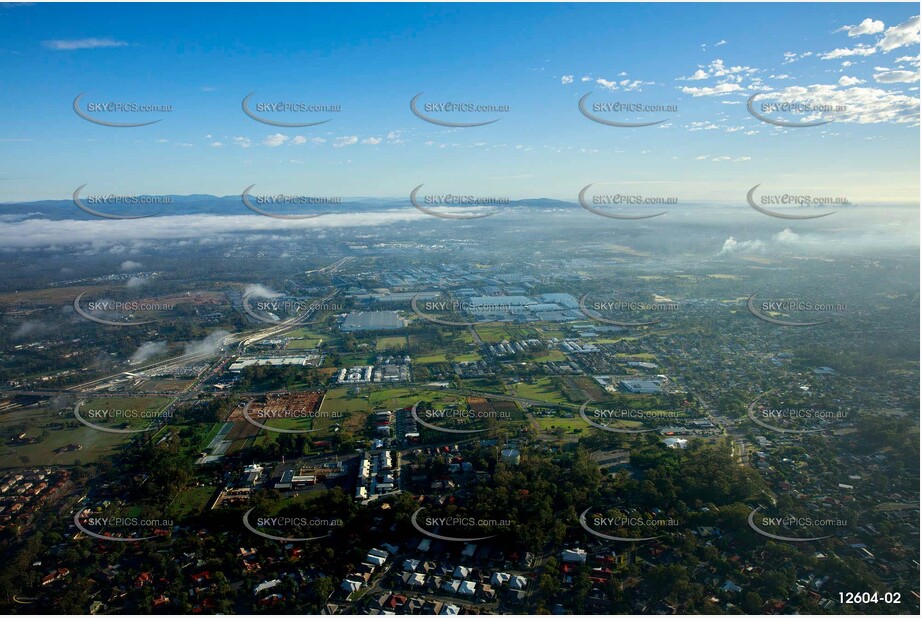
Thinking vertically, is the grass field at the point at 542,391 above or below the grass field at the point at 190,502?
above

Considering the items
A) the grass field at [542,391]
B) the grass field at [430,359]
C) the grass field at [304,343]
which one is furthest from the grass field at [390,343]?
the grass field at [542,391]

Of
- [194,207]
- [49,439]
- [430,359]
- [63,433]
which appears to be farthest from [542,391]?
[194,207]

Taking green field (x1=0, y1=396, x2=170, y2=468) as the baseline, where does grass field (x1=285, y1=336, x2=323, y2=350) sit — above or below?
above

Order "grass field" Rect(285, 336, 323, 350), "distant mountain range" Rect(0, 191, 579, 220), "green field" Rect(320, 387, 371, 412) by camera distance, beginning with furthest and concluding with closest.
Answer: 1. "distant mountain range" Rect(0, 191, 579, 220)
2. "grass field" Rect(285, 336, 323, 350)
3. "green field" Rect(320, 387, 371, 412)

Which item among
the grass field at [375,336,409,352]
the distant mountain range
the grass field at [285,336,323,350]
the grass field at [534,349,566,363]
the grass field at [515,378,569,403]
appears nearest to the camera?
the grass field at [515,378,569,403]

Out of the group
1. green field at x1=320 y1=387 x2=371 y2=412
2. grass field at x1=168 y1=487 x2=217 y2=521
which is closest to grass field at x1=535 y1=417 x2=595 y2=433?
green field at x1=320 y1=387 x2=371 y2=412

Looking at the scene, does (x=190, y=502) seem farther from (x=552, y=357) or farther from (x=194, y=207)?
(x=194, y=207)

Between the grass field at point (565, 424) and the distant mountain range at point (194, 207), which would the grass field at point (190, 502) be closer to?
the grass field at point (565, 424)

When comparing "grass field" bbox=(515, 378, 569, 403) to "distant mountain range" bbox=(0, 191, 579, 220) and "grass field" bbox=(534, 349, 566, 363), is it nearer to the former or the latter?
"grass field" bbox=(534, 349, 566, 363)

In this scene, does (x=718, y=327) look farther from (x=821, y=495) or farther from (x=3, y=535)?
(x=3, y=535)

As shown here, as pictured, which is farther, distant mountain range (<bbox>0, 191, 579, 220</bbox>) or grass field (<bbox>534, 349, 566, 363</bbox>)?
distant mountain range (<bbox>0, 191, 579, 220</bbox>)

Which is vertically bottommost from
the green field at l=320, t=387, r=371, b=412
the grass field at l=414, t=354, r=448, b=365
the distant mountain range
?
the green field at l=320, t=387, r=371, b=412
